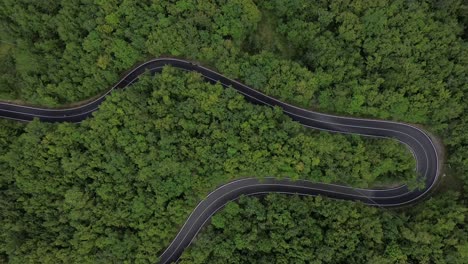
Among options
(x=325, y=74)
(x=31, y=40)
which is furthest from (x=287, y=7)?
(x=31, y=40)

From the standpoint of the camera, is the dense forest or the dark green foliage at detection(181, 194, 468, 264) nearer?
the dark green foliage at detection(181, 194, 468, 264)

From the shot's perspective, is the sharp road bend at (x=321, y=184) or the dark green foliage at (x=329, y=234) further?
the sharp road bend at (x=321, y=184)

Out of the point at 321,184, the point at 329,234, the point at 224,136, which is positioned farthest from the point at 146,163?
the point at 329,234

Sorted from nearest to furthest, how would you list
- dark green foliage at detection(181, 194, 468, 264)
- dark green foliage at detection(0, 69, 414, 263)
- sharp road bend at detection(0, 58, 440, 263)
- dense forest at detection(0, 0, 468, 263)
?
1. dark green foliage at detection(181, 194, 468, 264)
2. dense forest at detection(0, 0, 468, 263)
3. dark green foliage at detection(0, 69, 414, 263)
4. sharp road bend at detection(0, 58, 440, 263)

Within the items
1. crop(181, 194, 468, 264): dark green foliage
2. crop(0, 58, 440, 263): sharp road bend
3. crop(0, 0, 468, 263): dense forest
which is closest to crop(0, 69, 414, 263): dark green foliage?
crop(0, 0, 468, 263): dense forest

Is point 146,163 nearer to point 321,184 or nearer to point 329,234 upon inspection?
point 321,184

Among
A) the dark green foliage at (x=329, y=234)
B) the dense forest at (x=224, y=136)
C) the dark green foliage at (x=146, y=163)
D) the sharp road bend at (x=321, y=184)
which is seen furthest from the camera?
the sharp road bend at (x=321, y=184)

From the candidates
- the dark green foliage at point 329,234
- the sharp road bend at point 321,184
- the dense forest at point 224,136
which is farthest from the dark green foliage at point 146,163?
the dark green foliage at point 329,234

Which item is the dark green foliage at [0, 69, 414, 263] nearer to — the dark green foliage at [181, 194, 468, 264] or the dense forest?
the dense forest

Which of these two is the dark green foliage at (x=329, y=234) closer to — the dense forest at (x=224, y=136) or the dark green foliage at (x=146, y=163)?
the dense forest at (x=224, y=136)

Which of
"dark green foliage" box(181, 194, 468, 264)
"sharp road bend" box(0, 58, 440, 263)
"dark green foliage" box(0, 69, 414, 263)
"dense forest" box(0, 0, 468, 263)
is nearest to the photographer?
"dark green foliage" box(181, 194, 468, 264)
